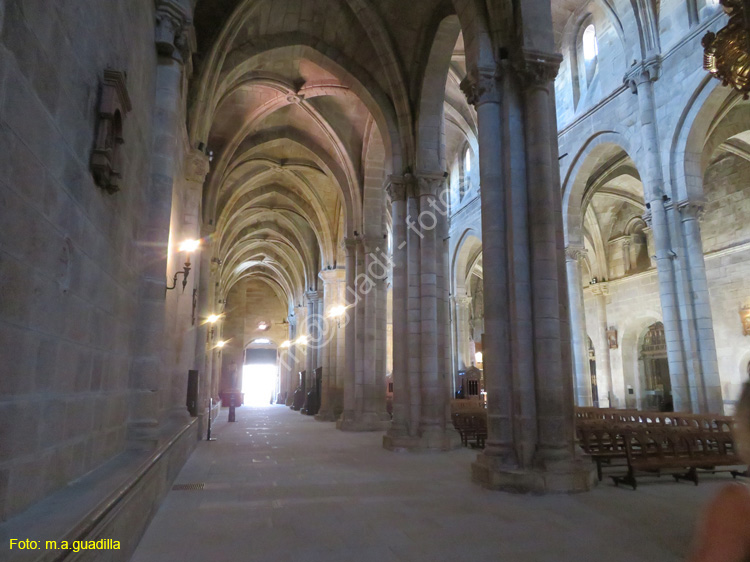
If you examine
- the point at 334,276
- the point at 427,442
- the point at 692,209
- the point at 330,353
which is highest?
the point at 334,276

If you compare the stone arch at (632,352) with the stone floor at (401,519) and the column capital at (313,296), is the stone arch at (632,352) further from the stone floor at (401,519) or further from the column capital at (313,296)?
the stone floor at (401,519)

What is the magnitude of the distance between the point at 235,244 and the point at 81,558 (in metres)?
32.6

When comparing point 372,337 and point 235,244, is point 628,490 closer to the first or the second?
point 372,337

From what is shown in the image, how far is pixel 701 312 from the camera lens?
13953mm

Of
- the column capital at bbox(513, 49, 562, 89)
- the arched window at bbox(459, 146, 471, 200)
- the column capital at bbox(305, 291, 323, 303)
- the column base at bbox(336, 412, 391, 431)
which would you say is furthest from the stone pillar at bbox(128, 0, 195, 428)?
the column capital at bbox(305, 291, 323, 303)

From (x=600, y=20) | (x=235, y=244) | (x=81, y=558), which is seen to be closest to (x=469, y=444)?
(x=81, y=558)

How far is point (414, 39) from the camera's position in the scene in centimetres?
1340

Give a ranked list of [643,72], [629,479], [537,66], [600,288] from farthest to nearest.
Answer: [600,288]
[643,72]
[537,66]
[629,479]

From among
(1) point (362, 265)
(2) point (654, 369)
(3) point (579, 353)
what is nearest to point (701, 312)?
(3) point (579, 353)

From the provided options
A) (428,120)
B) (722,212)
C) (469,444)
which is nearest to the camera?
(469,444)

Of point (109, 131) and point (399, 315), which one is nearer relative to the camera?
point (109, 131)

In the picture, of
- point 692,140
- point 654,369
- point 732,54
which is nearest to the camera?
point 732,54

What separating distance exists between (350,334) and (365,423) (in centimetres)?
344

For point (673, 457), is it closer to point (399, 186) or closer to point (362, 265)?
point (399, 186)
